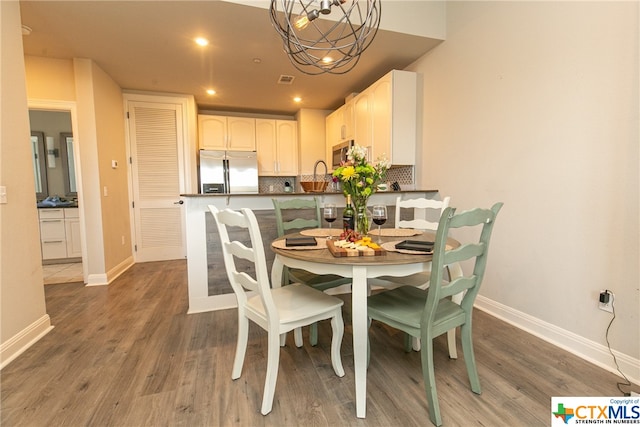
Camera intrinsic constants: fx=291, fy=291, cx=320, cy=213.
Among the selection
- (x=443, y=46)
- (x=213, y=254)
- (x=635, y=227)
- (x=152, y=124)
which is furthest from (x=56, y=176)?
(x=635, y=227)

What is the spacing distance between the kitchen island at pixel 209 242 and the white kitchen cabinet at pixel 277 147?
259 cm

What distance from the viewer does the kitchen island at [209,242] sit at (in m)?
2.48

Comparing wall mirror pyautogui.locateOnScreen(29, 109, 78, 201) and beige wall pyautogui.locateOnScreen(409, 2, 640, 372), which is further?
wall mirror pyautogui.locateOnScreen(29, 109, 78, 201)

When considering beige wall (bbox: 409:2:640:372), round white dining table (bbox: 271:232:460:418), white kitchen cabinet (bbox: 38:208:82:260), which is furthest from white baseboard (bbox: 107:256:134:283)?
beige wall (bbox: 409:2:640:372)

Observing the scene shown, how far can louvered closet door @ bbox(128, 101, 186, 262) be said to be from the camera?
4.18 metres

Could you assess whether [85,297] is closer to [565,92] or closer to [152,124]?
A: [152,124]

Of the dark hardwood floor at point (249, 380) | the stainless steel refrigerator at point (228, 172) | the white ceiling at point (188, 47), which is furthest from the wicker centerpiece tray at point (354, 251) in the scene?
the stainless steel refrigerator at point (228, 172)

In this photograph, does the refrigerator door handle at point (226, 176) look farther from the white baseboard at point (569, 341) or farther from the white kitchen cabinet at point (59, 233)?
the white baseboard at point (569, 341)

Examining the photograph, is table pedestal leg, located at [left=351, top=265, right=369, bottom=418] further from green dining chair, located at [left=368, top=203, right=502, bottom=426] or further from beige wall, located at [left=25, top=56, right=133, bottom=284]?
beige wall, located at [left=25, top=56, right=133, bottom=284]

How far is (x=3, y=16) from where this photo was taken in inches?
74.4

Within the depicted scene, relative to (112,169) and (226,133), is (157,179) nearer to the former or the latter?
(112,169)

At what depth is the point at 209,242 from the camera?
8.30 ft

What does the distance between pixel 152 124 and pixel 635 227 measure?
507cm

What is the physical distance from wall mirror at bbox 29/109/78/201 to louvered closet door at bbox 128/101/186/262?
1407 mm
